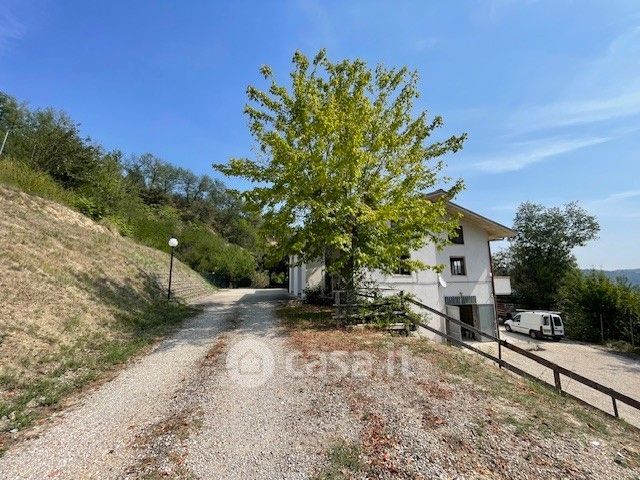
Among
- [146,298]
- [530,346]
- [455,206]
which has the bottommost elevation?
[530,346]

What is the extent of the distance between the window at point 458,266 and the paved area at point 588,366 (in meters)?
5.24

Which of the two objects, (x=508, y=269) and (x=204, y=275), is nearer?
(x=204, y=275)

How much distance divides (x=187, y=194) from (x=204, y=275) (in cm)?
5199

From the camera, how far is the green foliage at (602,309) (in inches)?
965

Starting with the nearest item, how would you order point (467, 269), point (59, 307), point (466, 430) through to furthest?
point (466, 430)
point (59, 307)
point (467, 269)

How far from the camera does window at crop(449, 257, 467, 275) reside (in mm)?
24234

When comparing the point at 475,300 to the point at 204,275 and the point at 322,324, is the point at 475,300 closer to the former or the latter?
the point at 322,324

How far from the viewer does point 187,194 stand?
8525 centimetres

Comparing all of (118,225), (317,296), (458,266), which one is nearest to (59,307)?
(317,296)

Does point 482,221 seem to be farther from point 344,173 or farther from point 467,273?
point 344,173

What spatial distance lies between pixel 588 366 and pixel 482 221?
10.8 meters

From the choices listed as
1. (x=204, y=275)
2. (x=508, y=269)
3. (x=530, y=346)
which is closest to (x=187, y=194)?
(x=204, y=275)

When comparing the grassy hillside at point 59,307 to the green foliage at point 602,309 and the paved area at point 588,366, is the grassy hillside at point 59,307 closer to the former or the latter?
the paved area at point 588,366

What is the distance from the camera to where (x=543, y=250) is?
155ft
